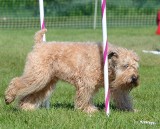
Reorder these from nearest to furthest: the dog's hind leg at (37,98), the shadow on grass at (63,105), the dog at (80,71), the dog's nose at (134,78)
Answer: the dog's nose at (134,78) → the dog at (80,71) → the dog's hind leg at (37,98) → the shadow on grass at (63,105)

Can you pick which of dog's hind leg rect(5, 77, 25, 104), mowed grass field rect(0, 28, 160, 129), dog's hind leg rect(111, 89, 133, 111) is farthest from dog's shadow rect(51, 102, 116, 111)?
dog's hind leg rect(5, 77, 25, 104)

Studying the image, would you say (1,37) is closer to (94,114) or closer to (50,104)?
(50,104)

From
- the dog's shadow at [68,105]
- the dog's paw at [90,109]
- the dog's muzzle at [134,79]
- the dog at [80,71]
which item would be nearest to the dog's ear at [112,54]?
the dog at [80,71]

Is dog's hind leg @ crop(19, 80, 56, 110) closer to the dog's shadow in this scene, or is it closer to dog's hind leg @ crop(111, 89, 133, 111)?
the dog's shadow

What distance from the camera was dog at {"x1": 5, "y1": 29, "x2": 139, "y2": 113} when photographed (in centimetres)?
765

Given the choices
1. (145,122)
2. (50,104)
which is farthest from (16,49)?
(145,122)

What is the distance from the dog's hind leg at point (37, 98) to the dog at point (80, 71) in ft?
0.20

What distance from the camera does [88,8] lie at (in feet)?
97.2

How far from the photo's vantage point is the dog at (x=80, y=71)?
7648 mm

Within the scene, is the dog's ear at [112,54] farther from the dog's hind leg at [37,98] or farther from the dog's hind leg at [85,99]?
the dog's hind leg at [37,98]

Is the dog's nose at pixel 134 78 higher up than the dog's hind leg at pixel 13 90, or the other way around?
the dog's nose at pixel 134 78

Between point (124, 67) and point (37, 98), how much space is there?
5.03 feet

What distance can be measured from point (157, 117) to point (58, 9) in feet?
72.1

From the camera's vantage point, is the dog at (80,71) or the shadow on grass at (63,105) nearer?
the dog at (80,71)
